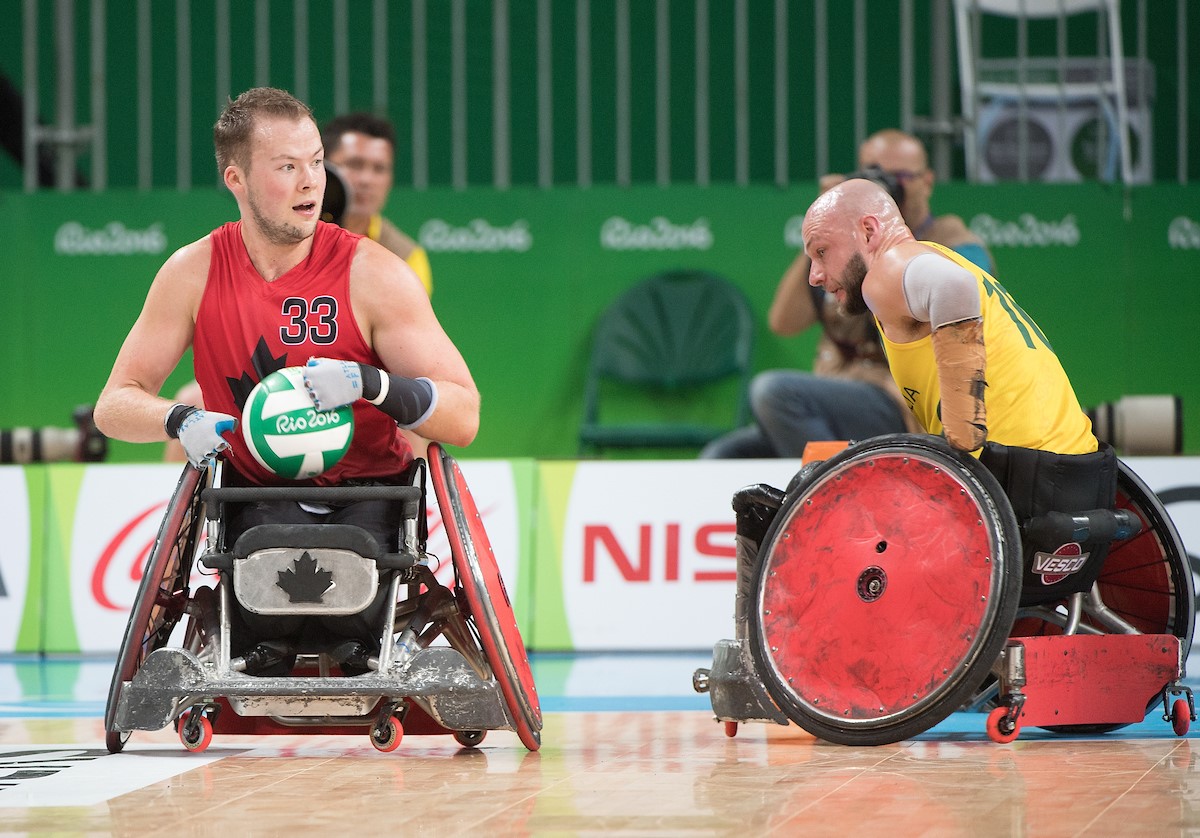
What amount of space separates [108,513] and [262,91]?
11.6ft

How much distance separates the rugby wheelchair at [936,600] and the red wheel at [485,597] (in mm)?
581

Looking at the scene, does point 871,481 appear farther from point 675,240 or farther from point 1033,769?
point 675,240

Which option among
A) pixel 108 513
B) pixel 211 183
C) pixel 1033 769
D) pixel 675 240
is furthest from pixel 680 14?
pixel 1033 769

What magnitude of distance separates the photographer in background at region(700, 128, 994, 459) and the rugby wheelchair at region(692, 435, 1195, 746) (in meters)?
3.03

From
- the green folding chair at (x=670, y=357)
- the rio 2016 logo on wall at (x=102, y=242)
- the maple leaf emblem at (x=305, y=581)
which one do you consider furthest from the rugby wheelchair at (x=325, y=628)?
the rio 2016 logo on wall at (x=102, y=242)

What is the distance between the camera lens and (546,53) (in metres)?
9.48

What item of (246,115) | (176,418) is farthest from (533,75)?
(176,418)

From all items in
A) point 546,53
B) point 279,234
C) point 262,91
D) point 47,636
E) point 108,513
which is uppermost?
point 546,53

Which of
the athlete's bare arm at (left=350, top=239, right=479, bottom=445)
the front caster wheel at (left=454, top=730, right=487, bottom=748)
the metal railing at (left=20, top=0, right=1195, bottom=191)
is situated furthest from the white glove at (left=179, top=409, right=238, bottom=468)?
the metal railing at (left=20, top=0, right=1195, bottom=191)

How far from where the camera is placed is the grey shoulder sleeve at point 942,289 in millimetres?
4191

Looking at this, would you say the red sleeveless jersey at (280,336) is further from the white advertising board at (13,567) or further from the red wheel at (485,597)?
the white advertising board at (13,567)

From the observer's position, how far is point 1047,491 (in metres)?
4.33

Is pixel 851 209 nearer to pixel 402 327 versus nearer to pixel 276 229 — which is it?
pixel 402 327

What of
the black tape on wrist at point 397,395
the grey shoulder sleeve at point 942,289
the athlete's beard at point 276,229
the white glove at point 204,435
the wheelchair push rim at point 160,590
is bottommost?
the wheelchair push rim at point 160,590
